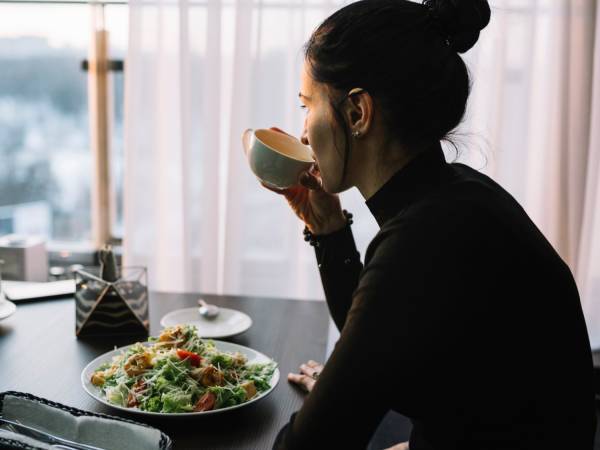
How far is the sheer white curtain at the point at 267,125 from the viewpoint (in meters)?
2.66

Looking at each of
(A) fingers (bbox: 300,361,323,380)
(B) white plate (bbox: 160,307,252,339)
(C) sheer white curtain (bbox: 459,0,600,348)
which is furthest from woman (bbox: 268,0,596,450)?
(C) sheer white curtain (bbox: 459,0,600,348)

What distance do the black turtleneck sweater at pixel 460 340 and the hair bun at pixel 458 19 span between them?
0.21m

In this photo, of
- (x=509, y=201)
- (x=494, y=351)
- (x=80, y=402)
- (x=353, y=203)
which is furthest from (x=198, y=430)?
(x=353, y=203)

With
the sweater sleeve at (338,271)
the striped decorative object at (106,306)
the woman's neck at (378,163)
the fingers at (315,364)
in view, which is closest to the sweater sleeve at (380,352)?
the woman's neck at (378,163)

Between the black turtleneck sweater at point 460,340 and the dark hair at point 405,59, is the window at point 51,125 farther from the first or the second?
the black turtleneck sweater at point 460,340

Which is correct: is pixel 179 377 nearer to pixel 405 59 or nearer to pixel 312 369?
pixel 312 369

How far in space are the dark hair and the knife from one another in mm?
548

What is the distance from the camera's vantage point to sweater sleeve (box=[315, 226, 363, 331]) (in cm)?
136

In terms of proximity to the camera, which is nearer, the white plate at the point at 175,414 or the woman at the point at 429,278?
the woman at the point at 429,278

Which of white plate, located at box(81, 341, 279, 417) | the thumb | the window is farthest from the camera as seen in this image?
the window

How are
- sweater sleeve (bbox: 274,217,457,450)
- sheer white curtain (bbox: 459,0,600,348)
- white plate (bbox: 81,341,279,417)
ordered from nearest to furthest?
sweater sleeve (bbox: 274,217,457,450) < white plate (bbox: 81,341,279,417) < sheer white curtain (bbox: 459,0,600,348)

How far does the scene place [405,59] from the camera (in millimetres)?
887

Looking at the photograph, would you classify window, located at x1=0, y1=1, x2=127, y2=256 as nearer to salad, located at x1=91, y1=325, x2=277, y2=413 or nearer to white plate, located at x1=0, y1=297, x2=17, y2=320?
white plate, located at x1=0, y1=297, x2=17, y2=320

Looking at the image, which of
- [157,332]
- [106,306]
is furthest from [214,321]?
[106,306]
